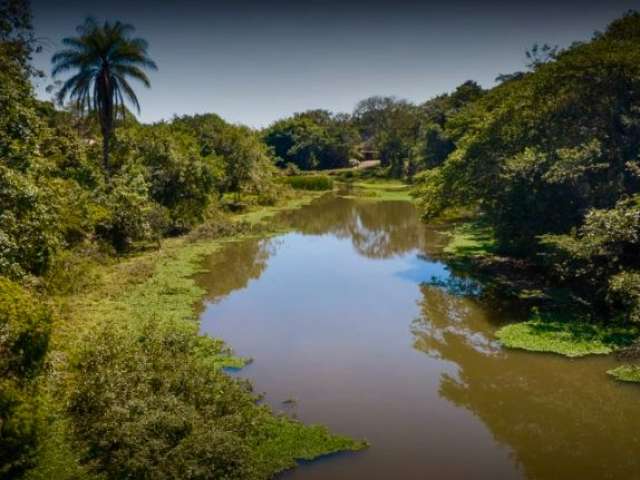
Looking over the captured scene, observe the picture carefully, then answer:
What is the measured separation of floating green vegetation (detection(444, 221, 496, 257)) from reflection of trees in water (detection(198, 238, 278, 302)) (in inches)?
458

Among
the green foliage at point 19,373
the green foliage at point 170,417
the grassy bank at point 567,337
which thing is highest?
the green foliage at point 19,373

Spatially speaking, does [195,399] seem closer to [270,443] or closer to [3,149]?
[270,443]

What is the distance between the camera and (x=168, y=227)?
3762 cm

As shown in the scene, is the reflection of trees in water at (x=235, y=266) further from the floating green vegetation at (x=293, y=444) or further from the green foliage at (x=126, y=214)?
the floating green vegetation at (x=293, y=444)

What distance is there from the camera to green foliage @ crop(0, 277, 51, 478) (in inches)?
384

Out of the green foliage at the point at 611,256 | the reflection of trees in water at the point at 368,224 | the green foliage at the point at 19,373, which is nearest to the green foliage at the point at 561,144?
the green foliage at the point at 611,256

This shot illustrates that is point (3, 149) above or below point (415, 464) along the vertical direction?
above

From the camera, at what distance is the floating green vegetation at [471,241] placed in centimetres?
3139

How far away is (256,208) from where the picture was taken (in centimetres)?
5344

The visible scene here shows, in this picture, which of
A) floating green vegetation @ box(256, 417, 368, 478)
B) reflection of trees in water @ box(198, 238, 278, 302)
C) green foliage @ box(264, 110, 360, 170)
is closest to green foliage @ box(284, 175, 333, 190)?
green foliage @ box(264, 110, 360, 170)

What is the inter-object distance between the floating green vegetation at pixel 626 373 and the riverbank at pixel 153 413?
8202mm

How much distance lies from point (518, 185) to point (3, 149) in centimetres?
2042

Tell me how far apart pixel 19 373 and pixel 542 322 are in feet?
54.5

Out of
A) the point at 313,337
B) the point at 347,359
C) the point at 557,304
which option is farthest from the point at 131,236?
the point at 557,304
